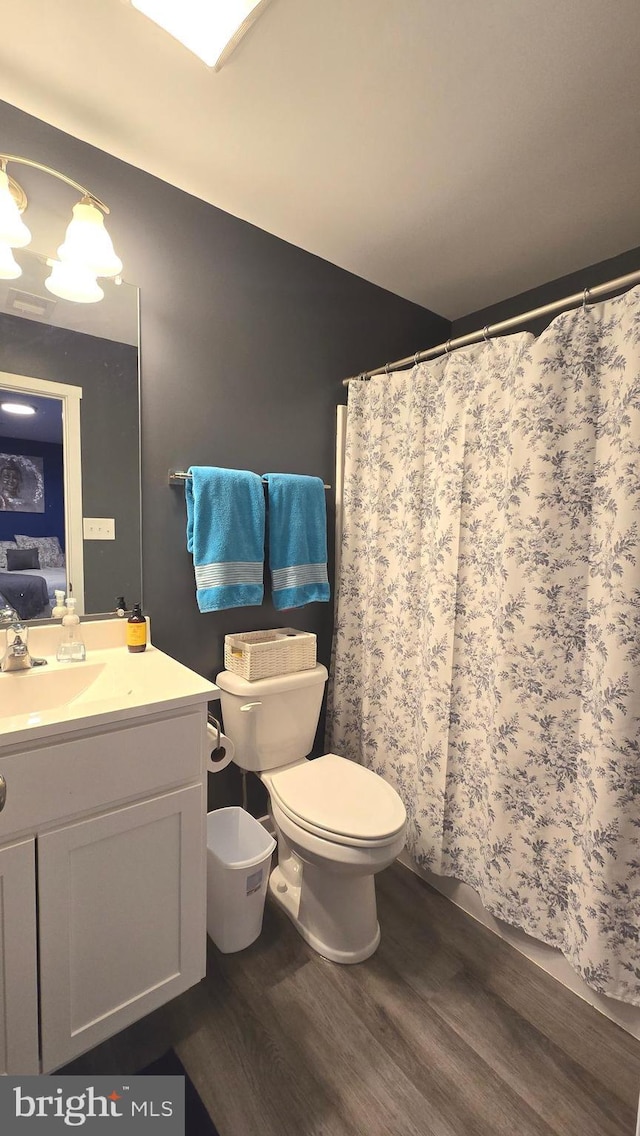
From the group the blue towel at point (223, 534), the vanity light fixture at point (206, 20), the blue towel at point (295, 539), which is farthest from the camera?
the blue towel at point (295, 539)

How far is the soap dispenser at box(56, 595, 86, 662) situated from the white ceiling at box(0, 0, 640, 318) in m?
1.32

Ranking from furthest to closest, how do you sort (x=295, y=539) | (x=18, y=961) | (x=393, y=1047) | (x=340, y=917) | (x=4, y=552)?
1. (x=295, y=539)
2. (x=340, y=917)
3. (x=4, y=552)
4. (x=393, y=1047)
5. (x=18, y=961)

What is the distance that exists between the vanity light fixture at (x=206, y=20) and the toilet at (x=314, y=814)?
1.64 metres

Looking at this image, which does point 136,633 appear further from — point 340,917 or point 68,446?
point 340,917

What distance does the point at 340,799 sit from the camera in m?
1.38

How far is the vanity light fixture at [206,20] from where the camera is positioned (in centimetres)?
95

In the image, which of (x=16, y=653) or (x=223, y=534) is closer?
(x=16, y=653)

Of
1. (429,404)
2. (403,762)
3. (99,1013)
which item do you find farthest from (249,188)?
(99,1013)

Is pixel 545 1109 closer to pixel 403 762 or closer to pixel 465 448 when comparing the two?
pixel 403 762

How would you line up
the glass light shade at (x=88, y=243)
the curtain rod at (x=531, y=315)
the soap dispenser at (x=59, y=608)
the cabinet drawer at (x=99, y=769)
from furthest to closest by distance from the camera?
the soap dispenser at (x=59, y=608)
the glass light shade at (x=88, y=243)
the curtain rod at (x=531, y=315)
the cabinet drawer at (x=99, y=769)

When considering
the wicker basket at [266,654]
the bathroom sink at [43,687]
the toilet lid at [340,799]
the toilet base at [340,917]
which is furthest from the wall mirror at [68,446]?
the toilet base at [340,917]

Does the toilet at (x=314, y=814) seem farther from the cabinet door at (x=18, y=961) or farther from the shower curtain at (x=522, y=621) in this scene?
the cabinet door at (x=18, y=961)

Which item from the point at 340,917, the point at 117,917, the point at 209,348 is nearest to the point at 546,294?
the point at 209,348

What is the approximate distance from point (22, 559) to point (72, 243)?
2.81 ft
